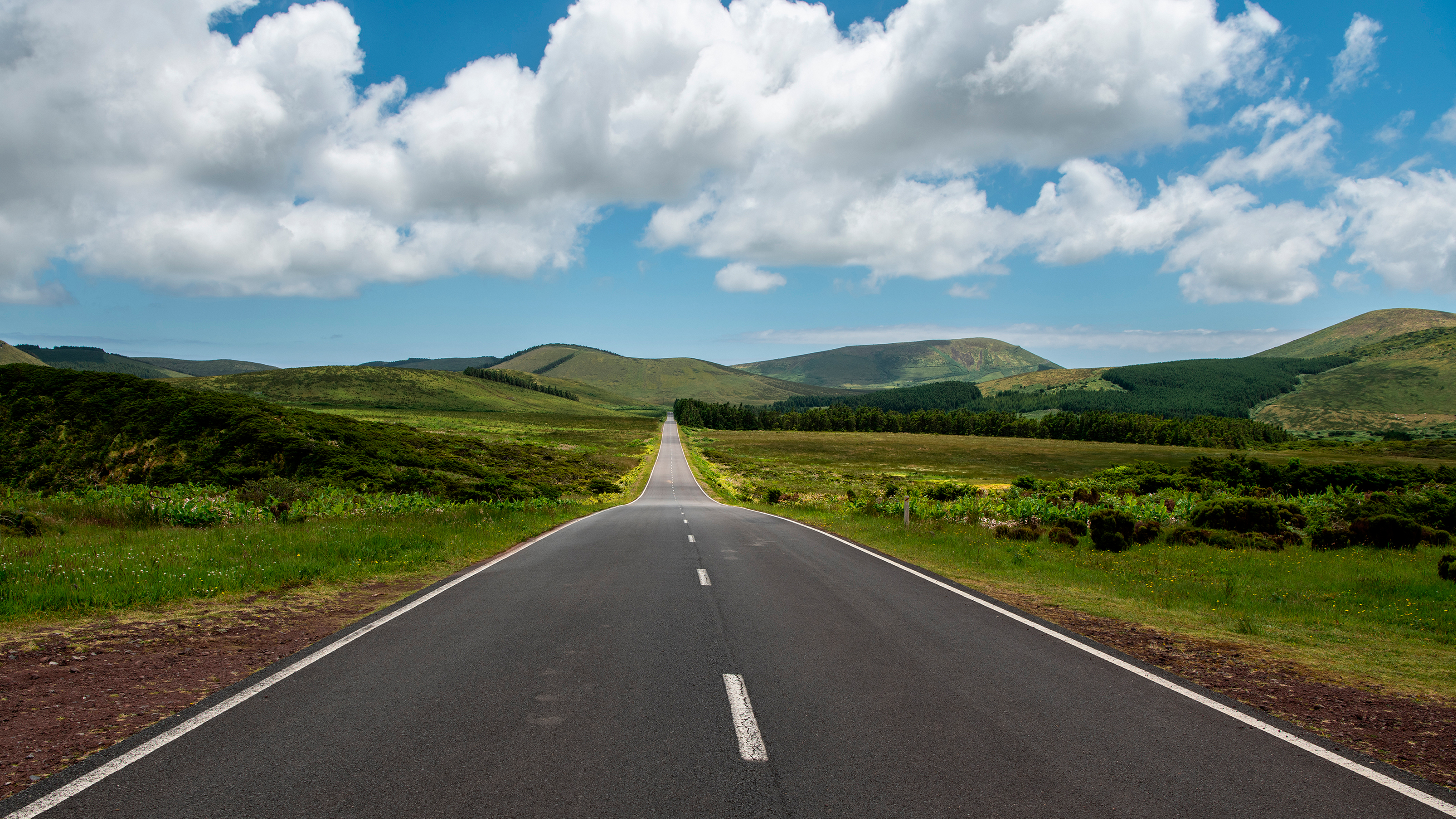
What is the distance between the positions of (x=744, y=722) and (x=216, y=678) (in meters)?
5.13

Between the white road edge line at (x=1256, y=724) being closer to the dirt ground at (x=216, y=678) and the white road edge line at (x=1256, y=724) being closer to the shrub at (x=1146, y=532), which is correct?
the dirt ground at (x=216, y=678)

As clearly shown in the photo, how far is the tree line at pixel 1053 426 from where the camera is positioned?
14938cm

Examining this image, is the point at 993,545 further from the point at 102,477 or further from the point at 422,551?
the point at 102,477

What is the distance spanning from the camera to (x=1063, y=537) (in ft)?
62.4

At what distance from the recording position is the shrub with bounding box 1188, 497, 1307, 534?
18891mm

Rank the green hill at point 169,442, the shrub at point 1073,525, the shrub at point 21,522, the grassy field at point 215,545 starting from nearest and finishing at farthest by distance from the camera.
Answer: the grassy field at point 215,545
the shrub at point 21,522
the shrub at point 1073,525
the green hill at point 169,442

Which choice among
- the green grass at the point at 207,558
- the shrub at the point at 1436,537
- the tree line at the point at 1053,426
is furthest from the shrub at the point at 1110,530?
the tree line at the point at 1053,426

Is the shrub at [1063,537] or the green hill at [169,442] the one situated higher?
the green hill at [169,442]

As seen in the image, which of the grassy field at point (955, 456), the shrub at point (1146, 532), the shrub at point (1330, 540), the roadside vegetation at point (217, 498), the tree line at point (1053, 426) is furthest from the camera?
the tree line at point (1053, 426)

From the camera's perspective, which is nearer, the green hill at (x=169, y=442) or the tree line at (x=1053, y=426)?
the green hill at (x=169, y=442)

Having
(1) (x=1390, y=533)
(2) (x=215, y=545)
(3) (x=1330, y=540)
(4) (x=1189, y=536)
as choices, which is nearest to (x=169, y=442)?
(2) (x=215, y=545)

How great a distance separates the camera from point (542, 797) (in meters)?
4.05

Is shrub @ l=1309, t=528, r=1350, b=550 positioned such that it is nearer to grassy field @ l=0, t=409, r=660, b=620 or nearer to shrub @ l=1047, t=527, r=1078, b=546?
shrub @ l=1047, t=527, r=1078, b=546

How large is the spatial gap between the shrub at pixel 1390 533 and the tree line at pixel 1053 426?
473 feet
